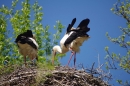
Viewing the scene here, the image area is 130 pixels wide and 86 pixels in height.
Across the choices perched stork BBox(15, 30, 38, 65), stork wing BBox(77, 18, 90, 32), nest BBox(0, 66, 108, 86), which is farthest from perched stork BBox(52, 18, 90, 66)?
nest BBox(0, 66, 108, 86)

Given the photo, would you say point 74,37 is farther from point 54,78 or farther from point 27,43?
point 54,78

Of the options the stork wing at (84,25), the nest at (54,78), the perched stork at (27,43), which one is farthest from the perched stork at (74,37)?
the nest at (54,78)

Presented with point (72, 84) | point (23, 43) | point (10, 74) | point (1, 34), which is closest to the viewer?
point (72, 84)

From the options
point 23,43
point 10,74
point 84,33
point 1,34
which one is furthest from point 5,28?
point 10,74

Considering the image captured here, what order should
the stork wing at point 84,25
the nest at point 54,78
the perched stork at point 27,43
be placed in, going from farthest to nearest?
the perched stork at point 27,43
the stork wing at point 84,25
the nest at point 54,78

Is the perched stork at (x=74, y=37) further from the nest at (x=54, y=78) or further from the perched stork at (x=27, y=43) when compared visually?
the nest at (x=54, y=78)

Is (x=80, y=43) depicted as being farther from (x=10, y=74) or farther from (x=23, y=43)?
(x=10, y=74)

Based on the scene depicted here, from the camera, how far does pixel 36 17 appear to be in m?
16.7

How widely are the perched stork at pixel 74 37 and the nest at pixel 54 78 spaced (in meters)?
2.82

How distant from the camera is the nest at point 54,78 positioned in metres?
4.98

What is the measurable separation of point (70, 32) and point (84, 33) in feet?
1.60

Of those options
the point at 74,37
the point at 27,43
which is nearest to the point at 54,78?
the point at 74,37

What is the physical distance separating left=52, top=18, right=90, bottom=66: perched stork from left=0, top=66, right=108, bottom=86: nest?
9.25 ft

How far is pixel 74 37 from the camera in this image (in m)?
8.22
